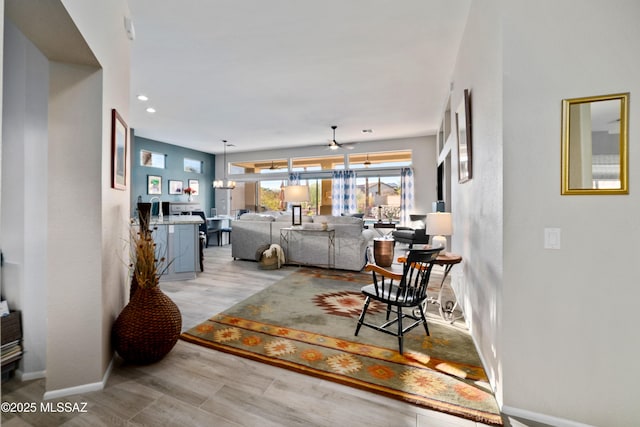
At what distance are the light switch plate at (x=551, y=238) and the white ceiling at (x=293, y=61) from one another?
7.15 ft

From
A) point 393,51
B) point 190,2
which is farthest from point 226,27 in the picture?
Answer: point 393,51

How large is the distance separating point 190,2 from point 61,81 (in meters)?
1.34

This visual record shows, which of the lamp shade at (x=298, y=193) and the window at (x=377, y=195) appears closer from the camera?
the lamp shade at (x=298, y=193)

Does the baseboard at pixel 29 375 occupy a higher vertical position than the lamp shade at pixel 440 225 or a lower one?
lower

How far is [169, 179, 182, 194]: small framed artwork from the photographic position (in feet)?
29.1

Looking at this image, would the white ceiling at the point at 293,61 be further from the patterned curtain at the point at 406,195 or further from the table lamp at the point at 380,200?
the table lamp at the point at 380,200

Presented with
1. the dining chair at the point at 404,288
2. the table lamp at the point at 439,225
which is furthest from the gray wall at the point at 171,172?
the table lamp at the point at 439,225

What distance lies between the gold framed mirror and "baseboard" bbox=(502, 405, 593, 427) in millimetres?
1277

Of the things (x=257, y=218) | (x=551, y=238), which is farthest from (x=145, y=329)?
(x=257, y=218)

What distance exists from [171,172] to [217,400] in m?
8.43

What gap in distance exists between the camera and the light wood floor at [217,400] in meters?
1.69

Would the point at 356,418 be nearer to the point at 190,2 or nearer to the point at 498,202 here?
the point at 498,202

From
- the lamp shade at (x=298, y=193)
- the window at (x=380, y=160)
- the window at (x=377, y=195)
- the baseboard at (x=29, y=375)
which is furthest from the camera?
the window at (x=380, y=160)

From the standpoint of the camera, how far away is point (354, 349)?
246 centimetres
